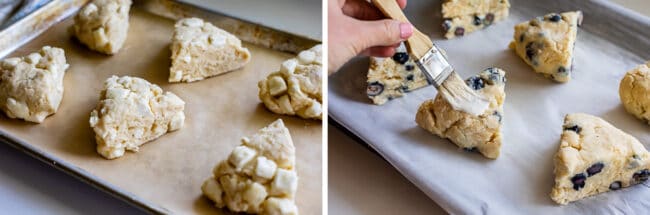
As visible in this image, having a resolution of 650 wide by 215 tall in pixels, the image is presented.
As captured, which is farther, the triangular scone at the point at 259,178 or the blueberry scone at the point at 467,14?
the blueberry scone at the point at 467,14

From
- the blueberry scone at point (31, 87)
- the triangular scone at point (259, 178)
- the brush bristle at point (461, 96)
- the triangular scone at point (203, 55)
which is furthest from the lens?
the triangular scone at point (203, 55)

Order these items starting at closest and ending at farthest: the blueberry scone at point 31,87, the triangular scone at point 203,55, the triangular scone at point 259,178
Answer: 1. the triangular scone at point 259,178
2. the blueberry scone at point 31,87
3. the triangular scone at point 203,55

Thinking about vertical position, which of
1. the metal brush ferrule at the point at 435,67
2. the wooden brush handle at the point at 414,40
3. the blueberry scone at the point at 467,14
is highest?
the wooden brush handle at the point at 414,40

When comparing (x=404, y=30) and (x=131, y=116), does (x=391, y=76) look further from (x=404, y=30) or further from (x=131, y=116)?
(x=131, y=116)

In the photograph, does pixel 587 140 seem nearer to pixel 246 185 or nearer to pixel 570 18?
pixel 570 18

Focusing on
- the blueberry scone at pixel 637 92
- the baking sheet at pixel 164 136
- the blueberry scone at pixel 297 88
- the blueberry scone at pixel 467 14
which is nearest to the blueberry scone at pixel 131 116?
the baking sheet at pixel 164 136

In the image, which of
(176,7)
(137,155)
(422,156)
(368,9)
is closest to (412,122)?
(422,156)

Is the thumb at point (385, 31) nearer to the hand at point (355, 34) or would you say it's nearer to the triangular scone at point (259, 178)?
the hand at point (355, 34)

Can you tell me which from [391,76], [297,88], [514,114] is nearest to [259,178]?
[297,88]
